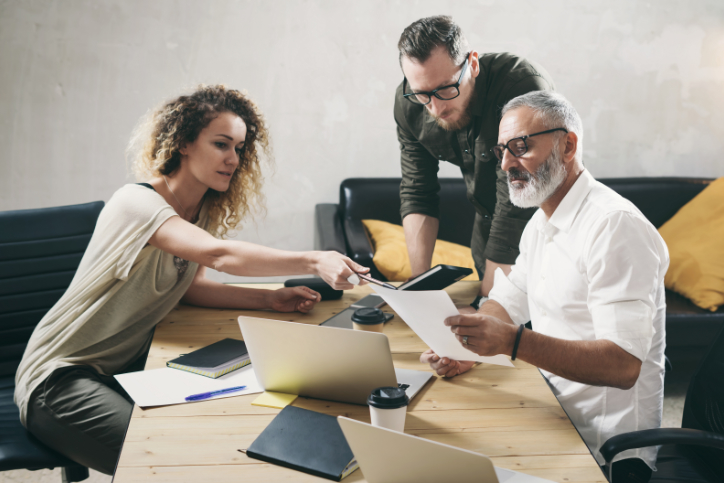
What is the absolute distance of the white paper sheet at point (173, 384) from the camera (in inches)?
42.7

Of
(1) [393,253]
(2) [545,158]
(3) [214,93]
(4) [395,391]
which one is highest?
(3) [214,93]

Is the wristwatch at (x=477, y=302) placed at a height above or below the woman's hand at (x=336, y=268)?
below

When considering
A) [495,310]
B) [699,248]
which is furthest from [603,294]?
[699,248]

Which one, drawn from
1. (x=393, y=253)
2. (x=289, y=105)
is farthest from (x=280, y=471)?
(x=289, y=105)

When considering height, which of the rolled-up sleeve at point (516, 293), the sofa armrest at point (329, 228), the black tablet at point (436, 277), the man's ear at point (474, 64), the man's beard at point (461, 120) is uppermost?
the man's ear at point (474, 64)

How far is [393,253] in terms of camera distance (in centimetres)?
283

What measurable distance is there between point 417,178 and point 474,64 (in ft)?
1.79

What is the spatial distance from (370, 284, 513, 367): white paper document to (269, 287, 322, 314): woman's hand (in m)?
0.55

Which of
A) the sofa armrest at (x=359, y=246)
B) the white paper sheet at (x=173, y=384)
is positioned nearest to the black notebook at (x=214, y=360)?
the white paper sheet at (x=173, y=384)

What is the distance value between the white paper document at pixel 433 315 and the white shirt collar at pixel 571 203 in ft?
1.36

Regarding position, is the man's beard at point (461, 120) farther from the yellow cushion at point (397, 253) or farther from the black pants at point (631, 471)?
the black pants at point (631, 471)

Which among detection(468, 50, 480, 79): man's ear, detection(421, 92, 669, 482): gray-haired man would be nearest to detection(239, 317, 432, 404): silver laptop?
detection(421, 92, 669, 482): gray-haired man

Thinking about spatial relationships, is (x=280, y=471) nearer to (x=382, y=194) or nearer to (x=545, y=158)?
(x=545, y=158)

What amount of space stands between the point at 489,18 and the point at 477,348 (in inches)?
113
